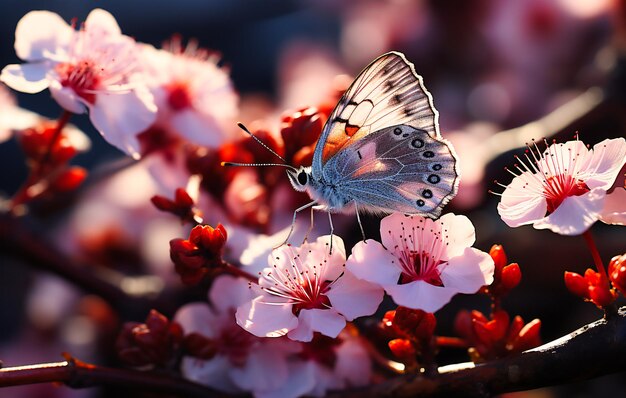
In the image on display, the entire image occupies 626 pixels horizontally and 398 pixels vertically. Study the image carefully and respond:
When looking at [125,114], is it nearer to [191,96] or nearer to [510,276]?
[191,96]

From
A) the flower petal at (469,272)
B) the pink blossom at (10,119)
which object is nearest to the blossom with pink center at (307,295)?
the flower petal at (469,272)

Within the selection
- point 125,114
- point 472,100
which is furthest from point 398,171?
point 472,100

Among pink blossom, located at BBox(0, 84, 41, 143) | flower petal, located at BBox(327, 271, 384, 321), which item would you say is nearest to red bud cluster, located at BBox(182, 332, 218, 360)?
flower petal, located at BBox(327, 271, 384, 321)

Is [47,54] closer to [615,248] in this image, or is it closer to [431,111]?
[431,111]

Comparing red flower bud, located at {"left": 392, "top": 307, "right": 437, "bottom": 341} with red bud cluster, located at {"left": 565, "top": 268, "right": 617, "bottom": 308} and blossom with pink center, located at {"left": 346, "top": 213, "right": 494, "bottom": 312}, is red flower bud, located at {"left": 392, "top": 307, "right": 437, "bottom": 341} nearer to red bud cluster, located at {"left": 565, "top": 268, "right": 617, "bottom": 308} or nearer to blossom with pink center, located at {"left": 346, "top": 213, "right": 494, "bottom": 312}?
blossom with pink center, located at {"left": 346, "top": 213, "right": 494, "bottom": 312}

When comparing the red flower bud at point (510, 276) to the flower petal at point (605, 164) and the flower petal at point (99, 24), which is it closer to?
the flower petal at point (605, 164)

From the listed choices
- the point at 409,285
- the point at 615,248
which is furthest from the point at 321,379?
the point at 615,248
